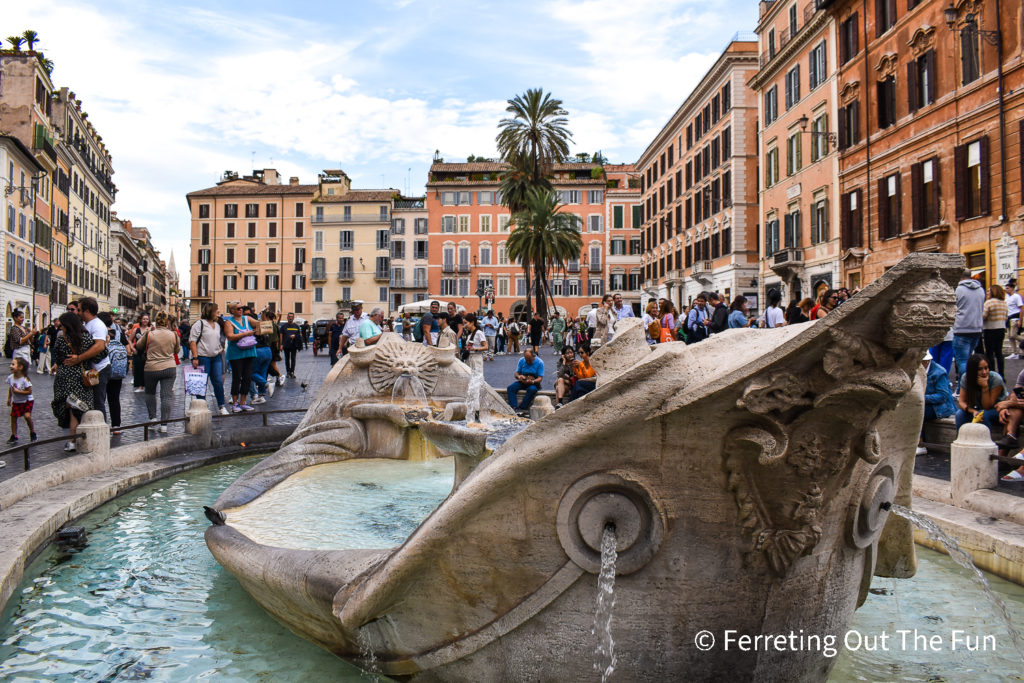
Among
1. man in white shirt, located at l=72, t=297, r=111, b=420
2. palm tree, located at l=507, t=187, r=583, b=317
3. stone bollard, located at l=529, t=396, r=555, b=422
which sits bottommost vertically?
stone bollard, located at l=529, t=396, r=555, b=422

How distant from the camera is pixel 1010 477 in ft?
19.7

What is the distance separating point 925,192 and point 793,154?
10.1 meters

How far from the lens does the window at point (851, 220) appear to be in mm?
27188

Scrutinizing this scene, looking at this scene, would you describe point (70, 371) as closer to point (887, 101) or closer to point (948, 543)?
point (948, 543)

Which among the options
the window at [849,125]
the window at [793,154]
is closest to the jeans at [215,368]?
the window at [849,125]

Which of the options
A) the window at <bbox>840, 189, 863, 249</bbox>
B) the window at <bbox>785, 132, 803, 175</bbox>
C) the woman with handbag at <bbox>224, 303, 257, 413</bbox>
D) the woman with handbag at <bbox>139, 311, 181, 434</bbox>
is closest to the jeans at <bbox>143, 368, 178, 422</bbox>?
the woman with handbag at <bbox>139, 311, 181, 434</bbox>

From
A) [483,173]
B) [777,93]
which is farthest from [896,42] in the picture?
[483,173]

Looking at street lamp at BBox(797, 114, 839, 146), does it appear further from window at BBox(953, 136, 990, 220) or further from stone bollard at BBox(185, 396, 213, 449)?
stone bollard at BBox(185, 396, 213, 449)

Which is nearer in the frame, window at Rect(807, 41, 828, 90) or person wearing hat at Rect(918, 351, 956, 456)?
person wearing hat at Rect(918, 351, 956, 456)

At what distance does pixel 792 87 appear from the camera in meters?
33.2

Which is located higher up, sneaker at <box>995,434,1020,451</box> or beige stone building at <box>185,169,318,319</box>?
beige stone building at <box>185,169,318,319</box>

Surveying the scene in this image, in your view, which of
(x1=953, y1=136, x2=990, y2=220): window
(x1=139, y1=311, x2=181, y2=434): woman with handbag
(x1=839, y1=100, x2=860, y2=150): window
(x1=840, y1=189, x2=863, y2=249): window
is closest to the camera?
(x1=139, y1=311, x2=181, y2=434): woman with handbag

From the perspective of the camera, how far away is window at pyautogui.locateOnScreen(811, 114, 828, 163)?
97.2 ft

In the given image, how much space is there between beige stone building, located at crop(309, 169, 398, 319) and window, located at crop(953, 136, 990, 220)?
5404 cm
